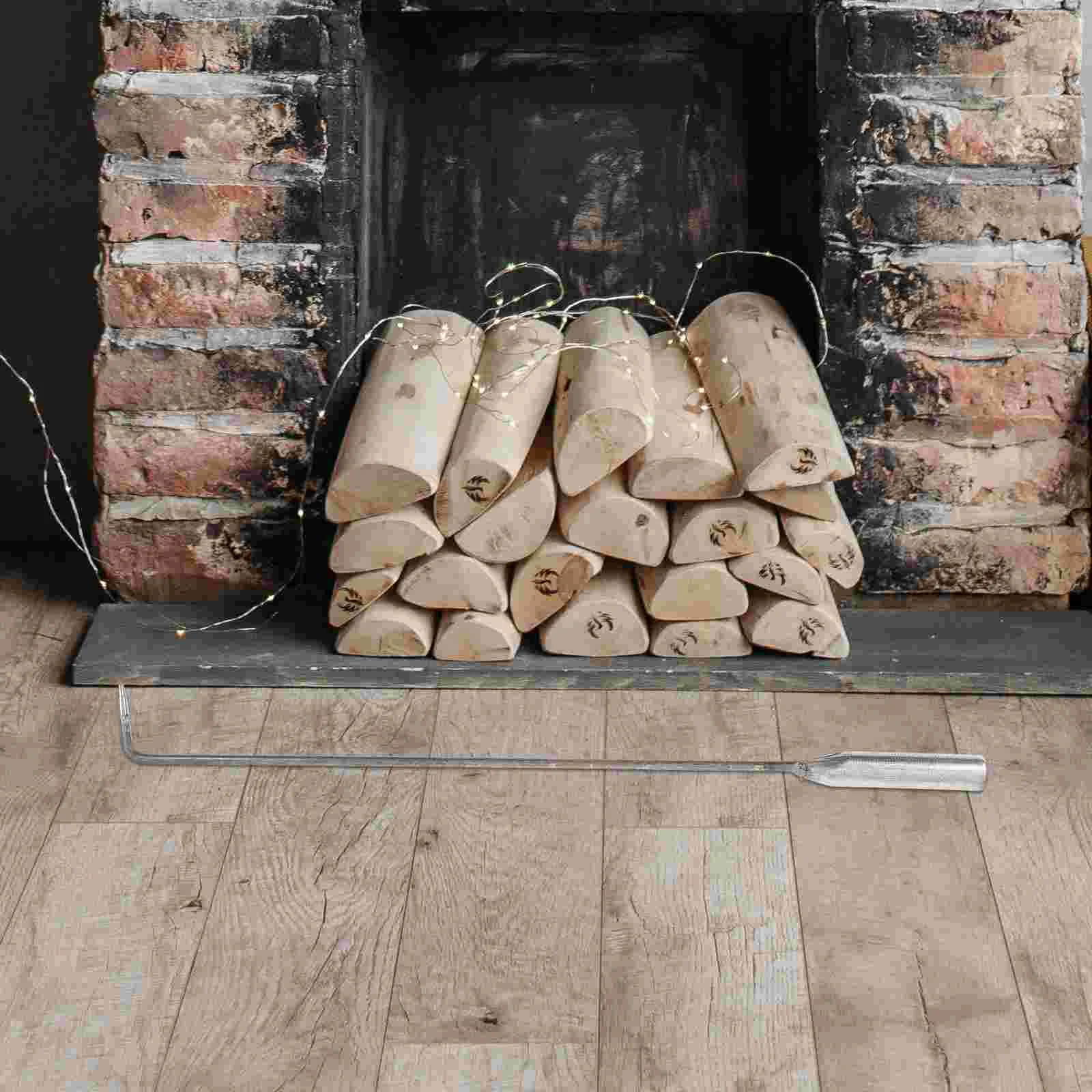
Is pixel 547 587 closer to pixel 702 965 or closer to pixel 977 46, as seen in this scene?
pixel 702 965

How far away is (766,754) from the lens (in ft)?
6.43

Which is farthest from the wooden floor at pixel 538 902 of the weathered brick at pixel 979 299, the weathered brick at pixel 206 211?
Result: the weathered brick at pixel 206 211

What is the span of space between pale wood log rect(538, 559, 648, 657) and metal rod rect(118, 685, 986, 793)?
0.74 ft

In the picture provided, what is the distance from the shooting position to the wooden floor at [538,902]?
4.77 ft

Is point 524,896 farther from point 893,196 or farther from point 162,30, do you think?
point 162,30

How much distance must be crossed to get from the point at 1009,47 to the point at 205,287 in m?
1.19

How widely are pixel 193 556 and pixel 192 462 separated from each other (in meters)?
0.15

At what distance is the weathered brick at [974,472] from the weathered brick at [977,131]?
1.35 feet

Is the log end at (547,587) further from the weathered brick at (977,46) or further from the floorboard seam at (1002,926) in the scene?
the weathered brick at (977,46)

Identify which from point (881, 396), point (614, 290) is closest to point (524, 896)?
point (881, 396)

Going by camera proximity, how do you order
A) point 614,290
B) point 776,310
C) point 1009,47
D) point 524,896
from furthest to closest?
point 614,290, point 776,310, point 1009,47, point 524,896

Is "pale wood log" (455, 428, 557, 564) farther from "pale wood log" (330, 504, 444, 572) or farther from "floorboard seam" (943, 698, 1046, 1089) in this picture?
"floorboard seam" (943, 698, 1046, 1089)

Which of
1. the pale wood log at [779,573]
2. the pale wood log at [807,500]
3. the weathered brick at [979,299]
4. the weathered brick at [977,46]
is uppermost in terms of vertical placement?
the weathered brick at [977,46]

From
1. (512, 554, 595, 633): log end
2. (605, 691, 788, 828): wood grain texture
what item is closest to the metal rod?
(605, 691, 788, 828): wood grain texture
